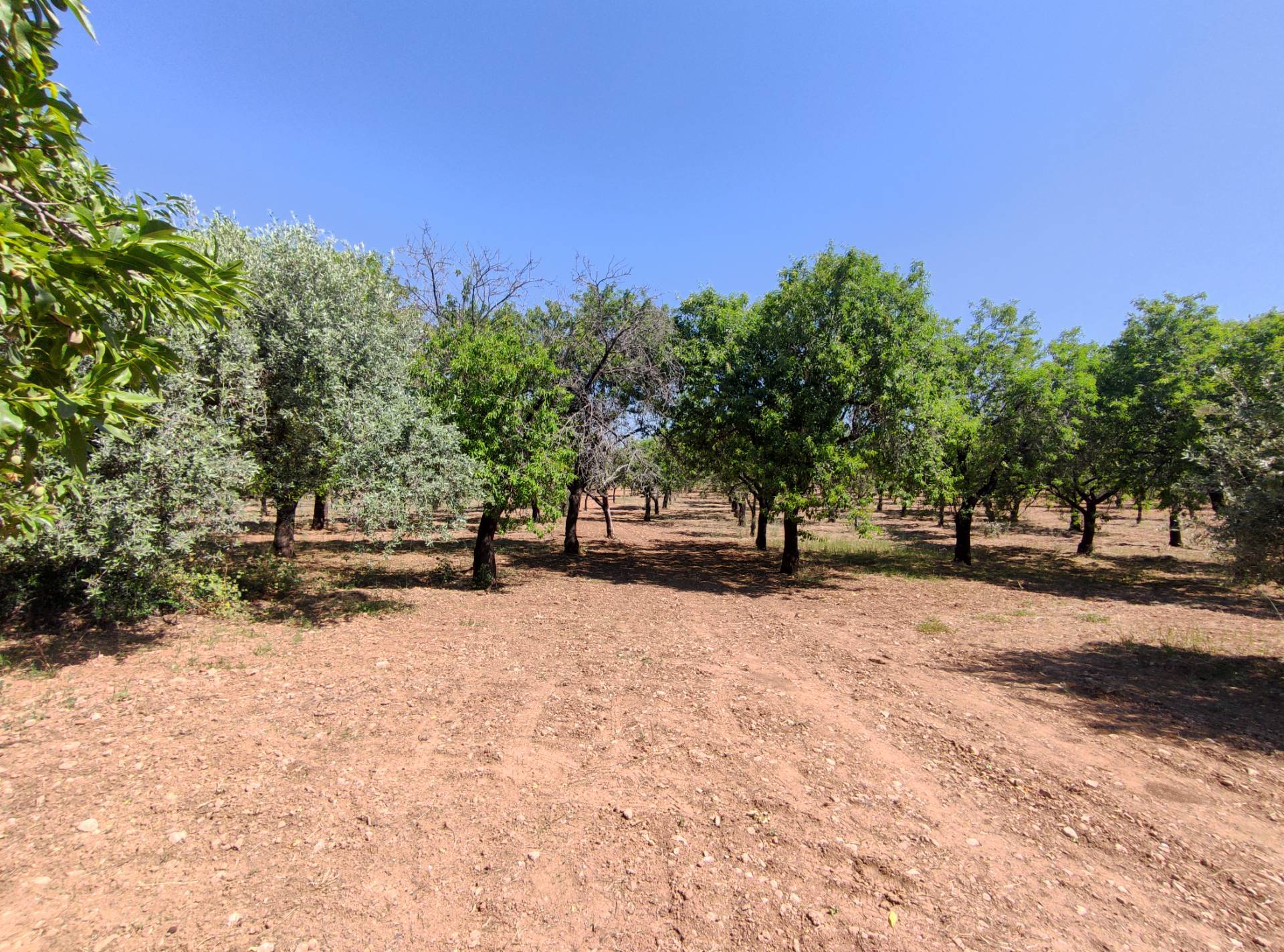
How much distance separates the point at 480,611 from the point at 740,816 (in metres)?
8.34

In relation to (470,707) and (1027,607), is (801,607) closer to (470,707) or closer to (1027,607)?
(1027,607)

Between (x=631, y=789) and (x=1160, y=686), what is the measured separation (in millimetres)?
8759

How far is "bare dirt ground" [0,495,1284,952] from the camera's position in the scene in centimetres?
334

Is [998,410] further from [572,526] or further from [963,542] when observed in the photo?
[572,526]

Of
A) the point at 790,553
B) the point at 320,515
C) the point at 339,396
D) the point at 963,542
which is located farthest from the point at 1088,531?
the point at 320,515

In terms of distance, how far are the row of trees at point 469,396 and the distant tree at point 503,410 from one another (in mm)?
84

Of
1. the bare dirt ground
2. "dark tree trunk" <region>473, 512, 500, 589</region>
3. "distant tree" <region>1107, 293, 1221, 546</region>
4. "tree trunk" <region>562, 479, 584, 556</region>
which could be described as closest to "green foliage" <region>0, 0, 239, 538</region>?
the bare dirt ground

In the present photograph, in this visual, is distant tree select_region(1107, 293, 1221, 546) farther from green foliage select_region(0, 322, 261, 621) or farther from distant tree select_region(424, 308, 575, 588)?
green foliage select_region(0, 322, 261, 621)

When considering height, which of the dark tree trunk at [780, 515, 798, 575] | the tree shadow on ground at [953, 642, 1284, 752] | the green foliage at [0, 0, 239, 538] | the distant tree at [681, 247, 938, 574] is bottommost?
the tree shadow on ground at [953, 642, 1284, 752]

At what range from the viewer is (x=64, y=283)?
7.16ft

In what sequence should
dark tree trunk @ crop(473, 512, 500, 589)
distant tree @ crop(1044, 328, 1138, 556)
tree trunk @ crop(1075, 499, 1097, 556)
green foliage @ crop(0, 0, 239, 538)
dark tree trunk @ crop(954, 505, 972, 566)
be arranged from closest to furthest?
1. green foliage @ crop(0, 0, 239, 538)
2. dark tree trunk @ crop(473, 512, 500, 589)
3. distant tree @ crop(1044, 328, 1138, 556)
4. dark tree trunk @ crop(954, 505, 972, 566)
5. tree trunk @ crop(1075, 499, 1097, 556)

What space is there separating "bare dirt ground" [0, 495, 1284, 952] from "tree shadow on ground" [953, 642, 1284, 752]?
2.5 inches

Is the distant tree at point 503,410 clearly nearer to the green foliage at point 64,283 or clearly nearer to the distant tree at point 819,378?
the distant tree at point 819,378

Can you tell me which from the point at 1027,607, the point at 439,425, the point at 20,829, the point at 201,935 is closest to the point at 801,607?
the point at 1027,607
